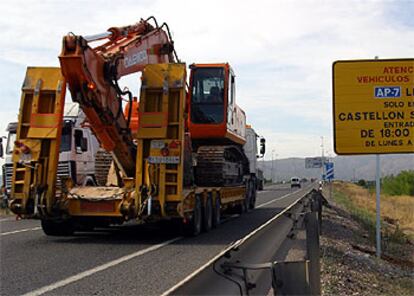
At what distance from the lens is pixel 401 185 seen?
7350 cm

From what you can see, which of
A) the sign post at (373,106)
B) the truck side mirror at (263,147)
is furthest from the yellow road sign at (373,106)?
the truck side mirror at (263,147)

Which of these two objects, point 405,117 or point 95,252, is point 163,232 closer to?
point 95,252

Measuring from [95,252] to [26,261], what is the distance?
5.02ft

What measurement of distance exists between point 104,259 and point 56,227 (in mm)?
3839

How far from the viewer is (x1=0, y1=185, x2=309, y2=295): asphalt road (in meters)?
8.62

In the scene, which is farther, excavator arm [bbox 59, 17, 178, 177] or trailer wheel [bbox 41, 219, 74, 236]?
trailer wheel [bbox 41, 219, 74, 236]

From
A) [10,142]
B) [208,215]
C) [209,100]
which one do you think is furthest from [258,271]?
[10,142]

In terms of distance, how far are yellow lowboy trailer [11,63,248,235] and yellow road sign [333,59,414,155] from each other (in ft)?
11.8

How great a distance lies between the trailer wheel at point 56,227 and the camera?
572 inches

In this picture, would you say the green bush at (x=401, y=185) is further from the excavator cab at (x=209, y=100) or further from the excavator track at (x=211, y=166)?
the excavator cab at (x=209, y=100)

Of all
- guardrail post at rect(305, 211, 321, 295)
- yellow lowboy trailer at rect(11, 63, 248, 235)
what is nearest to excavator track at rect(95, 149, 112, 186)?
yellow lowboy trailer at rect(11, 63, 248, 235)

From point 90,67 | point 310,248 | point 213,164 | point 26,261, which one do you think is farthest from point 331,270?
point 213,164

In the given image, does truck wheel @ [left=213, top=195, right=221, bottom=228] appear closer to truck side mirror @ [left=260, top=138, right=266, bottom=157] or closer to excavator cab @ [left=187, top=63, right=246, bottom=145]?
excavator cab @ [left=187, top=63, right=246, bottom=145]

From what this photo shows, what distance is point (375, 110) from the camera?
11469 mm
